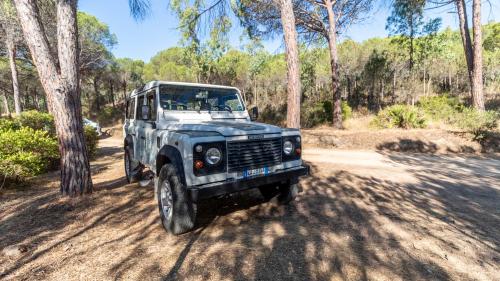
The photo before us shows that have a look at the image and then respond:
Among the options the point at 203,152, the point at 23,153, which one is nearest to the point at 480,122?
the point at 203,152

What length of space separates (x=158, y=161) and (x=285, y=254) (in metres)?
2.18

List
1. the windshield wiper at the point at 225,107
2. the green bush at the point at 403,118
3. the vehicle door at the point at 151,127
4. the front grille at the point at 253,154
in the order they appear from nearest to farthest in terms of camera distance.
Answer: the front grille at the point at 253,154, the vehicle door at the point at 151,127, the windshield wiper at the point at 225,107, the green bush at the point at 403,118

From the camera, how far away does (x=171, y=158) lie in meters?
3.52

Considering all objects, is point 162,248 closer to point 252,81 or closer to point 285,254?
point 285,254

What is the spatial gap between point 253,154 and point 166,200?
4.51ft

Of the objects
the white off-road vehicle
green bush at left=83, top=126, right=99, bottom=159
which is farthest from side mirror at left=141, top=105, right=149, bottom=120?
green bush at left=83, top=126, right=99, bottom=159

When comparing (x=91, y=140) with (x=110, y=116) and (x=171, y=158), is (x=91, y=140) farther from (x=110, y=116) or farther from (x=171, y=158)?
(x=110, y=116)

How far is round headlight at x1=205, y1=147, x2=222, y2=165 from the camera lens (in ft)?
10.9

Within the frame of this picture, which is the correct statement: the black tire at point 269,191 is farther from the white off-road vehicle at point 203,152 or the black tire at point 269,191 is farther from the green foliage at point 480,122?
the green foliage at point 480,122

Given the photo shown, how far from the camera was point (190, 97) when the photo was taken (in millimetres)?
4996

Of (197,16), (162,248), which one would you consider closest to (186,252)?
(162,248)

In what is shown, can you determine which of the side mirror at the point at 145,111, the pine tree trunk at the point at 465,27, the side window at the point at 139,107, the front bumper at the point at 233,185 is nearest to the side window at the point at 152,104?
the side mirror at the point at 145,111

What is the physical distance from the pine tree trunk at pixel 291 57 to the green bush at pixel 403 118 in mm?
6581

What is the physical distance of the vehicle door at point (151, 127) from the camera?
15.1 feet
